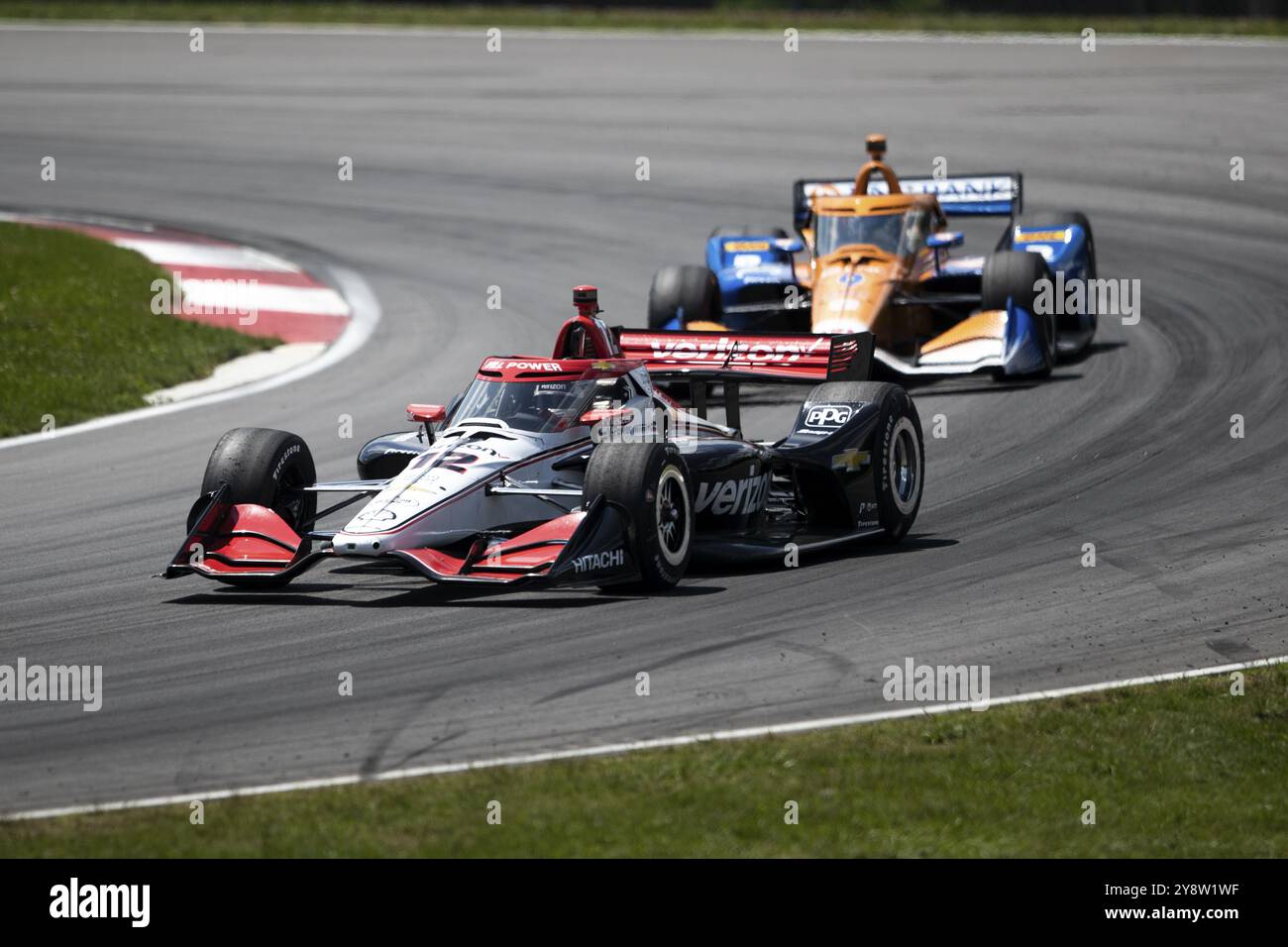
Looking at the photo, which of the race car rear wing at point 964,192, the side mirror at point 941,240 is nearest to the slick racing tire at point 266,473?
the side mirror at point 941,240

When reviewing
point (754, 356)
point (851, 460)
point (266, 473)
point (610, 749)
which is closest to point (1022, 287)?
point (754, 356)

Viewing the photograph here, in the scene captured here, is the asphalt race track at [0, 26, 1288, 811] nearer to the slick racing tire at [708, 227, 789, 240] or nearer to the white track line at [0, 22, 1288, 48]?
the white track line at [0, 22, 1288, 48]

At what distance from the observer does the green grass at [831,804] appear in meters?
7.34

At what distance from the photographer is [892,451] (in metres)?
12.6

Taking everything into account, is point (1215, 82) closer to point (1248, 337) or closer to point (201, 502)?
point (1248, 337)

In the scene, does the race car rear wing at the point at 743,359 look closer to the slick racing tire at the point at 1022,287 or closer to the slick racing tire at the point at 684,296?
the slick racing tire at the point at 1022,287

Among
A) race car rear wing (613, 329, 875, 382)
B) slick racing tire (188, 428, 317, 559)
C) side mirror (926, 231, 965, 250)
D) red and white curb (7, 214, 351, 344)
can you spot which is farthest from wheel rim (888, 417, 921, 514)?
red and white curb (7, 214, 351, 344)

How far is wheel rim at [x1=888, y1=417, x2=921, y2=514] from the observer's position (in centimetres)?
1273

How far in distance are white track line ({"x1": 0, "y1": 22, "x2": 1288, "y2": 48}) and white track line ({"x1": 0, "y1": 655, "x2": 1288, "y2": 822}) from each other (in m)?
29.0

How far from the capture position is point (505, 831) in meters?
7.48

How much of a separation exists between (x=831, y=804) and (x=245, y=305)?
14954 millimetres

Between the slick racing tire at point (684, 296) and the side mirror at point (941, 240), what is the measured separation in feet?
7.00

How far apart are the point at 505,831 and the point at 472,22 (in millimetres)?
36811
